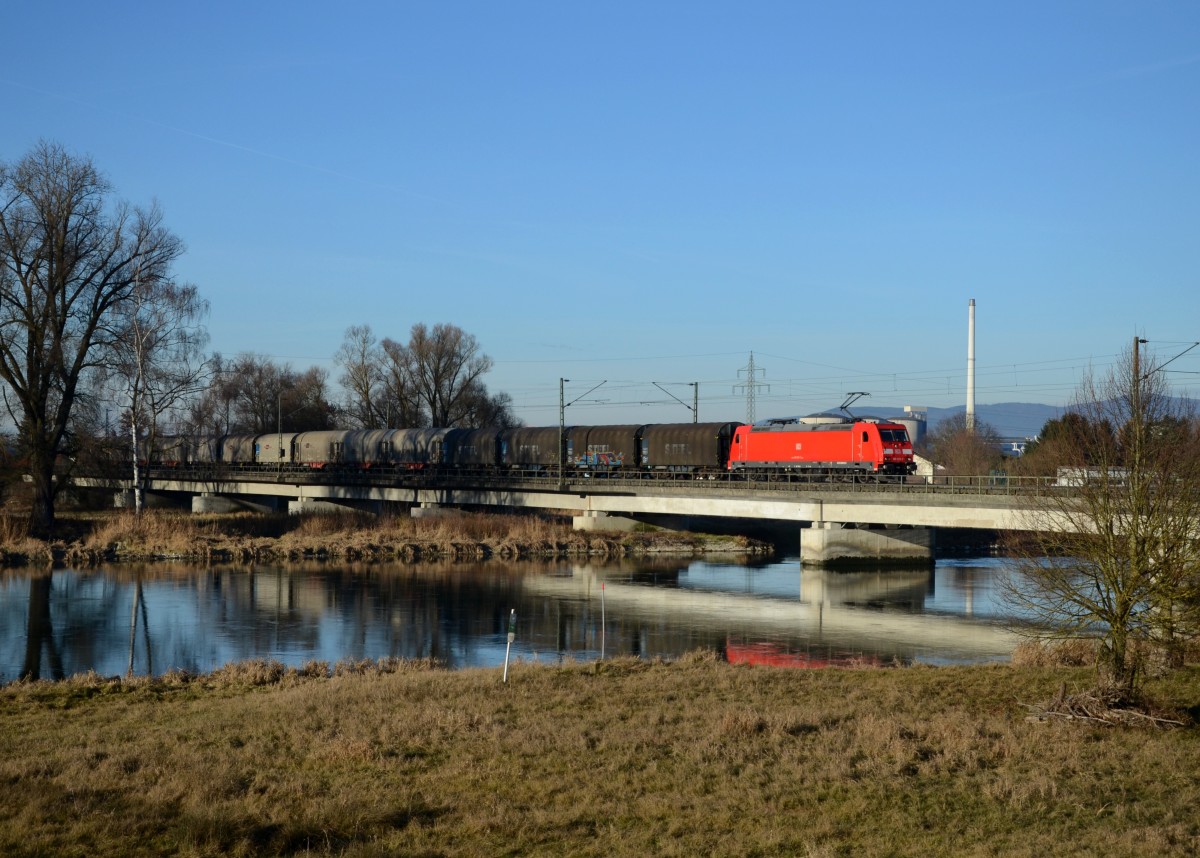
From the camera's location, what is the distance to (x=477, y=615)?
39.9 meters

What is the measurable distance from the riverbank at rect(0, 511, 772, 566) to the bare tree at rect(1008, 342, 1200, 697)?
142 feet

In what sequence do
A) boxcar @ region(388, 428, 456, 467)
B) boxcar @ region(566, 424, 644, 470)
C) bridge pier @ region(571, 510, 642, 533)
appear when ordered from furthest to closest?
boxcar @ region(388, 428, 456, 467), boxcar @ region(566, 424, 644, 470), bridge pier @ region(571, 510, 642, 533)

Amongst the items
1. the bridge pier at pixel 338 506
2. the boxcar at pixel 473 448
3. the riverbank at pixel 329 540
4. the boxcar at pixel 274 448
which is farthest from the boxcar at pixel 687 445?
the boxcar at pixel 274 448

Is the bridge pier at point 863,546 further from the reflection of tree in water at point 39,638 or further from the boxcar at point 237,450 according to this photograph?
the boxcar at point 237,450

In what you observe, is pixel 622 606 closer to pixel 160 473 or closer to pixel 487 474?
pixel 487 474

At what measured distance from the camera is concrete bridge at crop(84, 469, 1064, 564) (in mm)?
51219

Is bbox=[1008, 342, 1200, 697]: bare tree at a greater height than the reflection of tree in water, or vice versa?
bbox=[1008, 342, 1200, 697]: bare tree

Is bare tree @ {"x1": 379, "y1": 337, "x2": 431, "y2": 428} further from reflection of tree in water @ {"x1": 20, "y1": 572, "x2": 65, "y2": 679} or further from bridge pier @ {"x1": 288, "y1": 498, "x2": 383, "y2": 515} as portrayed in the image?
reflection of tree in water @ {"x1": 20, "y1": 572, "x2": 65, "y2": 679}

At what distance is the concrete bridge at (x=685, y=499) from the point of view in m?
51.2

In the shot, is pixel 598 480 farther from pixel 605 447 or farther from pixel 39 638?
pixel 39 638

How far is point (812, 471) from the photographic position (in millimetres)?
64688

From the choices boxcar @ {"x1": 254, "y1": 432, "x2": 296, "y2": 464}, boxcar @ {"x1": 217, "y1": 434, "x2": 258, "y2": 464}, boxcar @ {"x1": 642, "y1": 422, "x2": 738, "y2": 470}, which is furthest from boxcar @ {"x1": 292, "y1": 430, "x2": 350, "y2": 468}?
boxcar @ {"x1": 642, "y1": 422, "x2": 738, "y2": 470}

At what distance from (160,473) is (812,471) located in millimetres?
50122

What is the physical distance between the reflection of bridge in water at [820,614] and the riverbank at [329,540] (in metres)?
9.45
